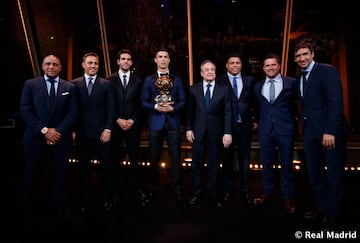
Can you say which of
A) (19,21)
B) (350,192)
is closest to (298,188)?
(350,192)

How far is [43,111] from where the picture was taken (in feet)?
9.56

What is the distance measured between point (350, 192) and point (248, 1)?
4.04 metres

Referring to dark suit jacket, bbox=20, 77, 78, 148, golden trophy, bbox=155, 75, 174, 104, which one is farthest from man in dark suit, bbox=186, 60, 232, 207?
dark suit jacket, bbox=20, 77, 78, 148

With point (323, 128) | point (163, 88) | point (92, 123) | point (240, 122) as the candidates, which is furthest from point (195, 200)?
point (323, 128)

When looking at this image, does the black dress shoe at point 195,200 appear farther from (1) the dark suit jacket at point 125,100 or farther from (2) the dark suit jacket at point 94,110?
(2) the dark suit jacket at point 94,110

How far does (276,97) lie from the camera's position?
325cm

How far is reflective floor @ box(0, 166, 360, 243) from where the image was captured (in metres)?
2.59

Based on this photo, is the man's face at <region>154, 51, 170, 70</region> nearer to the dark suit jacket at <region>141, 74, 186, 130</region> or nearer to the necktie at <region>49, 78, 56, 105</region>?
the dark suit jacket at <region>141, 74, 186, 130</region>

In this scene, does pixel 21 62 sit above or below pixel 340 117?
above

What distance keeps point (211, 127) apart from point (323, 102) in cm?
117

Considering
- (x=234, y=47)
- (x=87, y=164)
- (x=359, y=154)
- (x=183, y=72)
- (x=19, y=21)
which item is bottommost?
(x=359, y=154)

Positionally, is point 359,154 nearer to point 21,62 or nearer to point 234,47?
point 234,47

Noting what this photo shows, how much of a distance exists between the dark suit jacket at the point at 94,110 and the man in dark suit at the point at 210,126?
35.6 inches

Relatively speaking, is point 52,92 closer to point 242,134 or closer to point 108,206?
point 108,206
